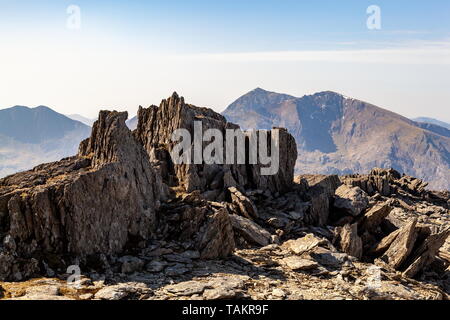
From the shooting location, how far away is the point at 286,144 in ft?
242

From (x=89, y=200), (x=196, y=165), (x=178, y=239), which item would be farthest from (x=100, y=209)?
(x=196, y=165)

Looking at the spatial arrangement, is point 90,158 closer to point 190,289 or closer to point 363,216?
point 190,289

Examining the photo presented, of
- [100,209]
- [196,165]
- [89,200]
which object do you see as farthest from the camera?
[196,165]

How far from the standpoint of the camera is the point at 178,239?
42.3 metres

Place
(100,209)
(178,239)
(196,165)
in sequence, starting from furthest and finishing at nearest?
(196,165), (178,239), (100,209)

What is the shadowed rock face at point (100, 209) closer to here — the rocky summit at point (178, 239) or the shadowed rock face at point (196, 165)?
the rocky summit at point (178, 239)

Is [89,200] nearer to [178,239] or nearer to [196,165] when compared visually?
[178,239]

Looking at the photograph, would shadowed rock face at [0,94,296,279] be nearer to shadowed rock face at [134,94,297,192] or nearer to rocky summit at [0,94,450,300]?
rocky summit at [0,94,450,300]

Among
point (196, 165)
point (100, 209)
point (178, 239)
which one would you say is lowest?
point (178, 239)

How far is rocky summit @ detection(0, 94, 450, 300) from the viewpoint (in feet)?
103

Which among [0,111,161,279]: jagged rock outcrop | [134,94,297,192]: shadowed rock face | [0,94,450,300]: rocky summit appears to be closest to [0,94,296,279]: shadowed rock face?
[0,111,161,279]: jagged rock outcrop

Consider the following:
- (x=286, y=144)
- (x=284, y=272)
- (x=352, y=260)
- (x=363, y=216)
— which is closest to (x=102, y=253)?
(x=284, y=272)

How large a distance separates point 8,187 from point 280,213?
1468 inches

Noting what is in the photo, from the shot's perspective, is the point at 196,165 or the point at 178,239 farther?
the point at 196,165
